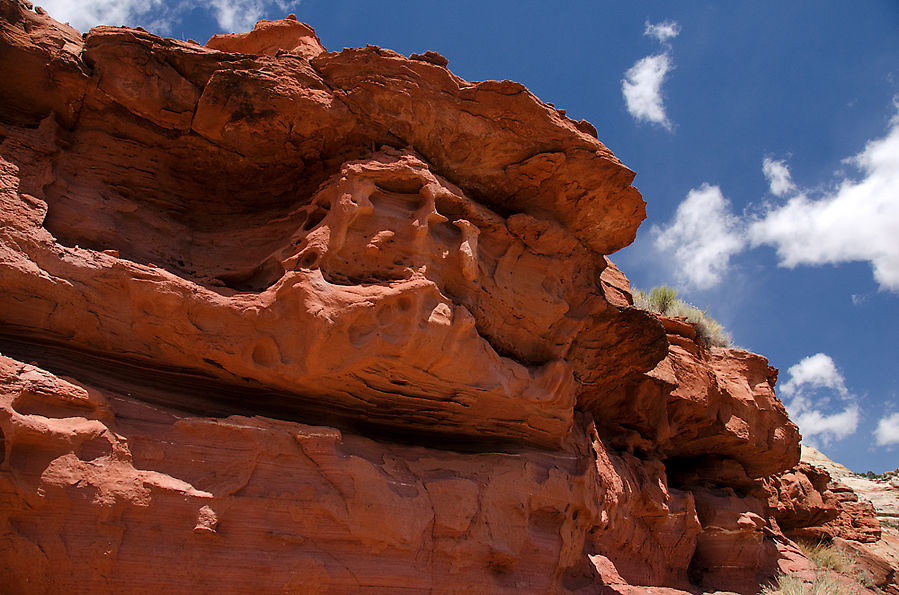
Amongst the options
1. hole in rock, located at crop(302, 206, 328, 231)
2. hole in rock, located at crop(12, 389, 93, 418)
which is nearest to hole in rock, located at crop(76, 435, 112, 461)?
hole in rock, located at crop(12, 389, 93, 418)

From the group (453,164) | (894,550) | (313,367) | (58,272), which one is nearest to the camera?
(58,272)

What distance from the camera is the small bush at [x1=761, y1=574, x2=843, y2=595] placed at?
955cm

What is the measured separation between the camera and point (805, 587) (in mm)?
9945

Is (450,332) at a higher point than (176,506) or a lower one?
higher

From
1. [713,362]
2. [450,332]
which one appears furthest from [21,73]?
[713,362]

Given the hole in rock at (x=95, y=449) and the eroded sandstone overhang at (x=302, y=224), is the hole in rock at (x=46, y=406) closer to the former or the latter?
the hole in rock at (x=95, y=449)

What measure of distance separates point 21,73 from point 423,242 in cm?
434

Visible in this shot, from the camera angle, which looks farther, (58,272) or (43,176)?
(43,176)

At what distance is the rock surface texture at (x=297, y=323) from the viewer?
4.96m

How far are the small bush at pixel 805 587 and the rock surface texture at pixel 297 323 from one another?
8.46 feet

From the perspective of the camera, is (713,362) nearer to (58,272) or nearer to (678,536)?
(678,536)

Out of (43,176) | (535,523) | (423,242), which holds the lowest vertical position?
(535,523)

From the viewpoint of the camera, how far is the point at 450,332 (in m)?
6.39

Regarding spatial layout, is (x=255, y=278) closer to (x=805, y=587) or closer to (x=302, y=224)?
(x=302, y=224)
